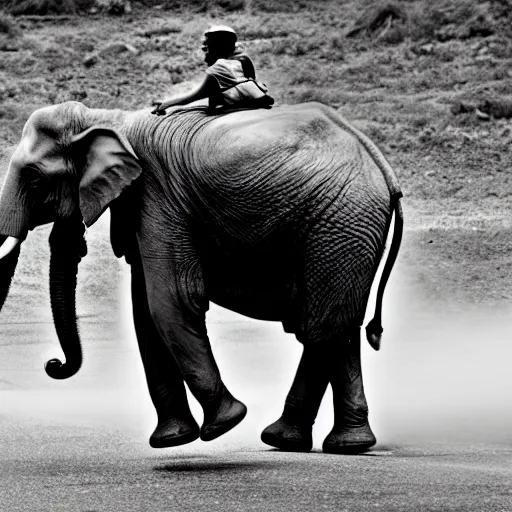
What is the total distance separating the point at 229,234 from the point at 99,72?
71.2ft

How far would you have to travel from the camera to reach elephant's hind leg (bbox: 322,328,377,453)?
25.0ft

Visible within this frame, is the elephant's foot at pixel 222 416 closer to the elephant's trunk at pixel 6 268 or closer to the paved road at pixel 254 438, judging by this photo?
the paved road at pixel 254 438

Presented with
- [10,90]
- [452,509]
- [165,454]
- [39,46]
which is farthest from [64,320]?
[39,46]

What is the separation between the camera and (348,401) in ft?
25.2

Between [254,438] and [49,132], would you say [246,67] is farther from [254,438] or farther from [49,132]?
[254,438]

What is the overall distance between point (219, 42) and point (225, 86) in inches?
11.5

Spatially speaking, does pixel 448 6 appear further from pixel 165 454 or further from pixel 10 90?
pixel 165 454

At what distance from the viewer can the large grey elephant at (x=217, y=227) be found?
23.7 ft

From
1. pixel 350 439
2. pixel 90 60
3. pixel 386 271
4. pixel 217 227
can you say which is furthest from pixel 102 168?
pixel 90 60

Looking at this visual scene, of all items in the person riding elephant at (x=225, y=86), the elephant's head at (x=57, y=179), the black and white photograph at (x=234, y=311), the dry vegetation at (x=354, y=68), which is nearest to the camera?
the black and white photograph at (x=234, y=311)

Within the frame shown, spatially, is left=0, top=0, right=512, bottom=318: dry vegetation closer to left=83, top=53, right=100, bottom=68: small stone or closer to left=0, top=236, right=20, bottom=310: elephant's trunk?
left=83, top=53, right=100, bottom=68: small stone

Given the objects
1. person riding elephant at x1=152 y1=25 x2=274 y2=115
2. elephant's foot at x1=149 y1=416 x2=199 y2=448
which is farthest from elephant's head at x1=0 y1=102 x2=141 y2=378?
elephant's foot at x1=149 y1=416 x2=199 y2=448

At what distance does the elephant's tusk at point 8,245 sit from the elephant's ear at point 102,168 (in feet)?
1.26

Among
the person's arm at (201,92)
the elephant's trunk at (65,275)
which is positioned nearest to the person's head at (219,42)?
the person's arm at (201,92)
